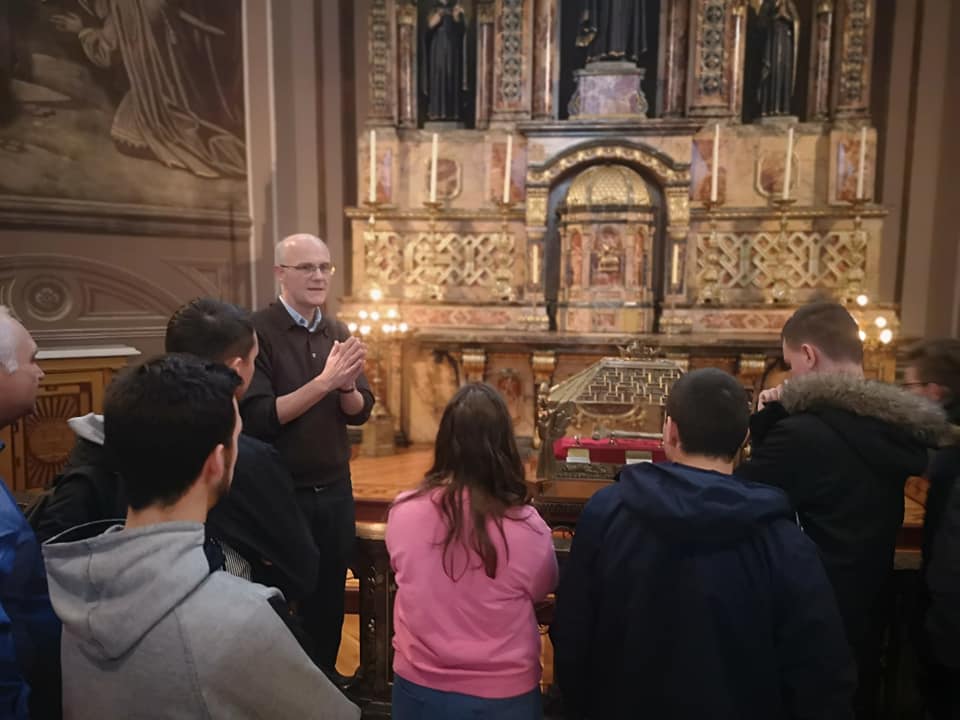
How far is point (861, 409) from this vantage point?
172 cm

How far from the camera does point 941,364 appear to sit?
2045 mm

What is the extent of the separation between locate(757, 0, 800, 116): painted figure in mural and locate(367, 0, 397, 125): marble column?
366 centimetres

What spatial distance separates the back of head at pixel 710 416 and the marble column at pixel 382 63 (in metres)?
5.88

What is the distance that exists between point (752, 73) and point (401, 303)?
4.33 meters

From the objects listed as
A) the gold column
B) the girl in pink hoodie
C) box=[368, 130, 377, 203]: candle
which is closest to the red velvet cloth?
the girl in pink hoodie

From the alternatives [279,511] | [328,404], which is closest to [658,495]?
[279,511]

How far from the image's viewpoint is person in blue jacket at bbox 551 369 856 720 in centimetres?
135

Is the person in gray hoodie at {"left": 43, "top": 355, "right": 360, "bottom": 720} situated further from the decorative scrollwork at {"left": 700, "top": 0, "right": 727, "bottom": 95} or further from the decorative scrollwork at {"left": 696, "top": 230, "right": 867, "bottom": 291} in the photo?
the decorative scrollwork at {"left": 700, "top": 0, "right": 727, "bottom": 95}

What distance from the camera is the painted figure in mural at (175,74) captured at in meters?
5.66

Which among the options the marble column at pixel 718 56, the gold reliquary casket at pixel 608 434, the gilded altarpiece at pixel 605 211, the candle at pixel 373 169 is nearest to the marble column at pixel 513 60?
the gilded altarpiece at pixel 605 211

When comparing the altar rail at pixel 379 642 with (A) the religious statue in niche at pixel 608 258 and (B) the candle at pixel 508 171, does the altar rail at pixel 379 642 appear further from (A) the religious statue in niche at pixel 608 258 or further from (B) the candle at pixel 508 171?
(B) the candle at pixel 508 171

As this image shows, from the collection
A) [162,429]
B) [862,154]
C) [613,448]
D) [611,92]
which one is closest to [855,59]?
[862,154]

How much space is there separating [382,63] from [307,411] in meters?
5.19

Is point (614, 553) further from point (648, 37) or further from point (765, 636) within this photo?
point (648, 37)
